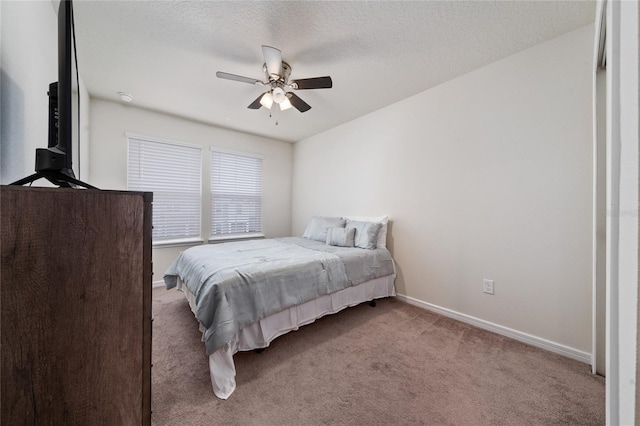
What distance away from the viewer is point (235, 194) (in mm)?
4199

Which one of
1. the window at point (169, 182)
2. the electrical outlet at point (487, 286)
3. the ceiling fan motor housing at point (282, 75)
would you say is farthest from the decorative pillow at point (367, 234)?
the window at point (169, 182)

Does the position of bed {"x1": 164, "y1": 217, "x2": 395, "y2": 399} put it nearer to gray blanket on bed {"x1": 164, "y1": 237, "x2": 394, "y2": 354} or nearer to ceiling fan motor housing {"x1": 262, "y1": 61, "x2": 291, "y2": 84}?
gray blanket on bed {"x1": 164, "y1": 237, "x2": 394, "y2": 354}

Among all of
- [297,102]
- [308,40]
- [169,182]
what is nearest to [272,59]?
[308,40]

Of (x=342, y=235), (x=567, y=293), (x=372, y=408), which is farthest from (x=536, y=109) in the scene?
(x=372, y=408)

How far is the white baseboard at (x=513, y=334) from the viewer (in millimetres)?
1768

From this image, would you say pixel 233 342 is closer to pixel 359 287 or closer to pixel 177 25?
pixel 359 287

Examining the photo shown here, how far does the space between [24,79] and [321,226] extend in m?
2.95

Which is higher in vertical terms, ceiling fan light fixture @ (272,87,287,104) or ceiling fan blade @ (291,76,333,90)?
ceiling fan blade @ (291,76,333,90)

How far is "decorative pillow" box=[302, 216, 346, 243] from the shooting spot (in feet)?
11.1

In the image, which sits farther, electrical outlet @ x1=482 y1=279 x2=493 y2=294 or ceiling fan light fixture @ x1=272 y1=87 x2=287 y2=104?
electrical outlet @ x1=482 y1=279 x2=493 y2=294

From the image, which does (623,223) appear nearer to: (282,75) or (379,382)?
(379,382)

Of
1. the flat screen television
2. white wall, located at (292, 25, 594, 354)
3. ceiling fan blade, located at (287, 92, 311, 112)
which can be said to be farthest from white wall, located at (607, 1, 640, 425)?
ceiling fan blade, located at (287, 92, 311, 112)

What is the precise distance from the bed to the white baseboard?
0.49 meters

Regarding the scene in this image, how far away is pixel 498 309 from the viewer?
2160 millimetres
